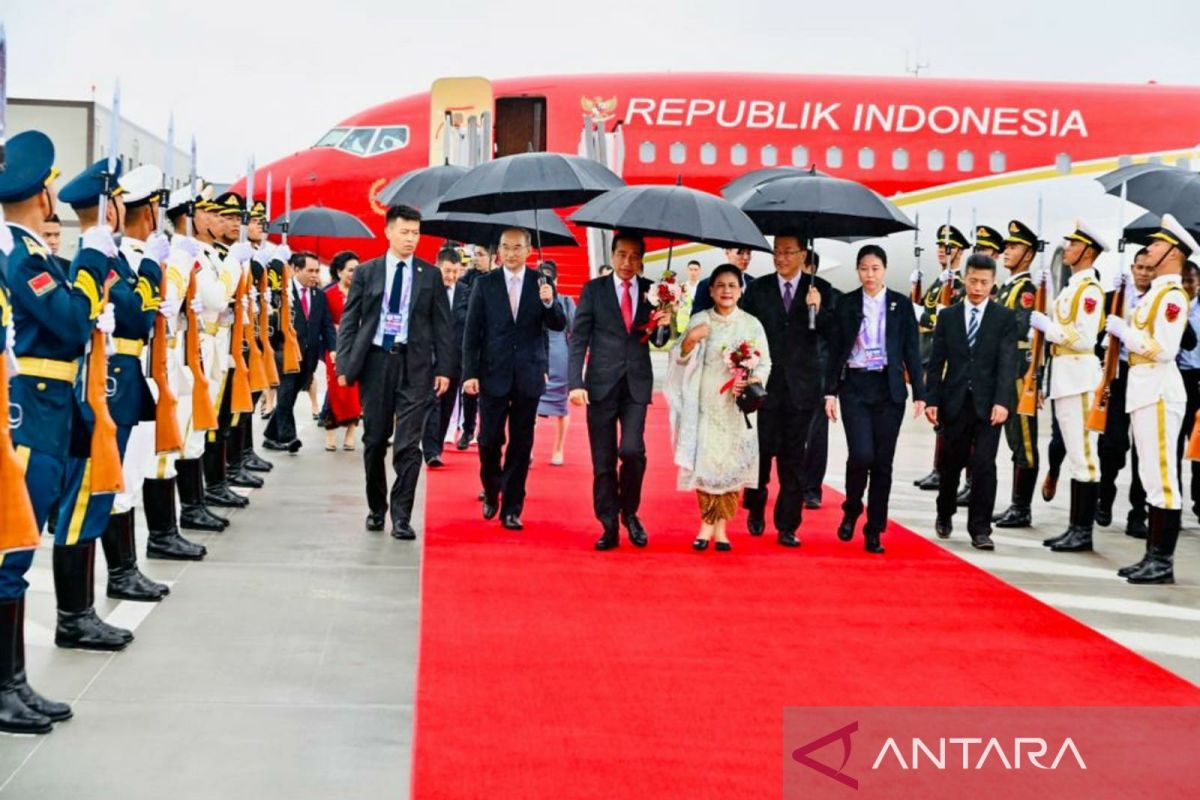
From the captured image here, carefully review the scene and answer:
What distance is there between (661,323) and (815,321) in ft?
3.18

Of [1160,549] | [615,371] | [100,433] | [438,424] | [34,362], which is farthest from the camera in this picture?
[438,424]

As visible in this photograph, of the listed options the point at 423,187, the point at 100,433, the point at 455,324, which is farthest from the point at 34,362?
the point at 455,324

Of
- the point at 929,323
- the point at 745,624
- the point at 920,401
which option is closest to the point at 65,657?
the point at 745,624

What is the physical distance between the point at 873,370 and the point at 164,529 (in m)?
4.08

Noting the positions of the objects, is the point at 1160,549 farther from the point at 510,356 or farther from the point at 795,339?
the point at 510,356

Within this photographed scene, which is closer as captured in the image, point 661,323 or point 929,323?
point 661,323

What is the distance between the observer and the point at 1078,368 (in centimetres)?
994

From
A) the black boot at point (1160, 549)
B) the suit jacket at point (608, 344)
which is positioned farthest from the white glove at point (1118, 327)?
the suit jacket at point (608, 344)

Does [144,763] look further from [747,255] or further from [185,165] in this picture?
[185,165]

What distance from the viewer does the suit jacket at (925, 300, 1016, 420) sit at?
9.72 meters

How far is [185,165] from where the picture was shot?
25344 millimetres

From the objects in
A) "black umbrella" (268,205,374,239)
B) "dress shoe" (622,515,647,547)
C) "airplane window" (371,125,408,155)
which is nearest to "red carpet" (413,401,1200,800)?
"dress shoe" (622,515,647,547)

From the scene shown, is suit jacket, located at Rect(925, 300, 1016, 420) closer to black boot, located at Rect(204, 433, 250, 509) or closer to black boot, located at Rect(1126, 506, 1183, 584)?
black boot, located at Rect(1126, 506, 1183, 584)

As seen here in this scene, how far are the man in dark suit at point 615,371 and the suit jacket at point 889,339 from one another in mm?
1081
